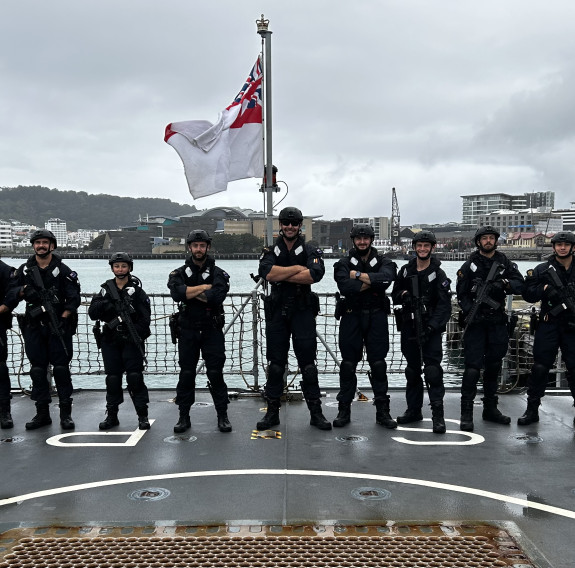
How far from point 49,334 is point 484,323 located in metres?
4.57

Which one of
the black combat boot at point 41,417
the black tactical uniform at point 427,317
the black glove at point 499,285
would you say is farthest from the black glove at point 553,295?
the black combat boot at point 41,417

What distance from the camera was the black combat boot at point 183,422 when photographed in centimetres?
538

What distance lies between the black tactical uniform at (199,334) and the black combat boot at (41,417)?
1424 millimetres

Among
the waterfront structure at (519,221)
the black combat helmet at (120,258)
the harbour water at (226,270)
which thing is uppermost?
the waterfront structure at (519,221)

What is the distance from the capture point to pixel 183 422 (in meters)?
5.46

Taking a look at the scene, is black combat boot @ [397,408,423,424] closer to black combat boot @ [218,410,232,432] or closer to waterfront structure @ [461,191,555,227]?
black combat boot @ [218,410,232,432]

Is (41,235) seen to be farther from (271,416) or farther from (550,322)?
(550,322)

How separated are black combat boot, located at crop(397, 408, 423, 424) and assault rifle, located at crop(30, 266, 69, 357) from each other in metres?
3.64

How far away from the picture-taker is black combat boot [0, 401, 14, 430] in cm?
554

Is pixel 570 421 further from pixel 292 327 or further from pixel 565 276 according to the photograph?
pixel 292 327

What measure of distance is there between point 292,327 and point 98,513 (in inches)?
102

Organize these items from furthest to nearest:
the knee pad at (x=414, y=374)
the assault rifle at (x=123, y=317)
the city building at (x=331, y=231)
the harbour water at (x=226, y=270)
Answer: the city building at (x=331, y=231), the harbour water at (x=226, y=270), the knee pad at (x=414, y=374), the assault rifle at (x=123, y=317)

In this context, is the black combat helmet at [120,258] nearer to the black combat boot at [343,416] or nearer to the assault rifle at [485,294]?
the black combat boot at [343,416]

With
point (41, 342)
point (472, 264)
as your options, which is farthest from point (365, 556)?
point (41, 342)
